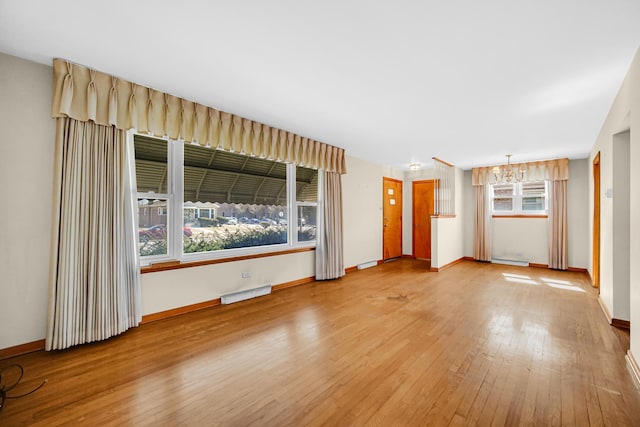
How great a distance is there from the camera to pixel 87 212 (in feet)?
8.34

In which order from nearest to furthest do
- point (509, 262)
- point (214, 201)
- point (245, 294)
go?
point (214, 201) → point (245, 294) → point (509, 262)

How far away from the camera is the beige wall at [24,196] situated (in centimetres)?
228

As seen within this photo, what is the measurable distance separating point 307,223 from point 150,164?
8.86 ft

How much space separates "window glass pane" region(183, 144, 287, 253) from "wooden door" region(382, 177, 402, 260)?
320cm

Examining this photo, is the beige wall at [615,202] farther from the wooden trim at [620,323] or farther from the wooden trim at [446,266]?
the wooden trim at [446,266]

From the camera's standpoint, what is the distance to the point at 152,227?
10.5 feet

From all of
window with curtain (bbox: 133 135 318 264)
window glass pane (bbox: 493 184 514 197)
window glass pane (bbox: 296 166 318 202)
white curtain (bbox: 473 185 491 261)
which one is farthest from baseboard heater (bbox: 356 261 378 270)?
window glass pane (bbox: 493 184 514 197)

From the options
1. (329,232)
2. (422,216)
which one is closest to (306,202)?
(329,232)

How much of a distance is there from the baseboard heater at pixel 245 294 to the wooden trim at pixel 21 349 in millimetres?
1715

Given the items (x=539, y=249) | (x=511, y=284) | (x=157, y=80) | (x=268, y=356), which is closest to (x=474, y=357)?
(x=268, y=356)

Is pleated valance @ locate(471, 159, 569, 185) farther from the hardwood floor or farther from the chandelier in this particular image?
the hardwood floor

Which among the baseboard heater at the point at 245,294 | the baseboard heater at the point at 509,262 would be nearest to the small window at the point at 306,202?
the baseboard heater at the point at 245,294

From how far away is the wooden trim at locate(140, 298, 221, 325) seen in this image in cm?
307

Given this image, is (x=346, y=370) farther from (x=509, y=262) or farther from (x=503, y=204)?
(x=503, y=204)
